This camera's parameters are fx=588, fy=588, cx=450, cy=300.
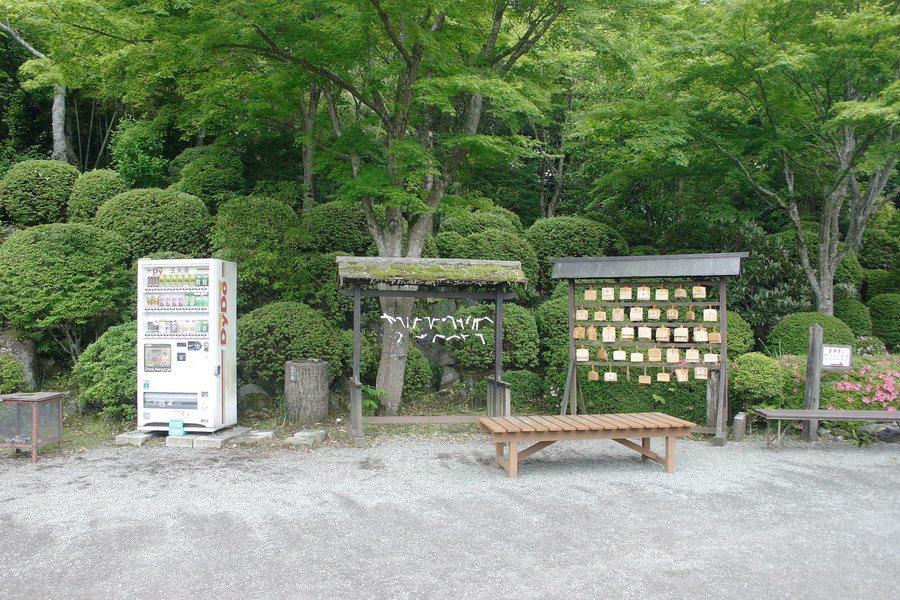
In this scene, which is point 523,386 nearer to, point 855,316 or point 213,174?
point 855,316

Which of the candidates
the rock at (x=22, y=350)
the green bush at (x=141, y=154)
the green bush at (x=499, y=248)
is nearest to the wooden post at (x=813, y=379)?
the green bush at (x=499, y=248)

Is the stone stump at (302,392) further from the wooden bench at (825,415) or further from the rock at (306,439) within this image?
the wooden bench at (825,415)

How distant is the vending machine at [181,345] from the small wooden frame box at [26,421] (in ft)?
3.51

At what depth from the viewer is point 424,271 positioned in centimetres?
797

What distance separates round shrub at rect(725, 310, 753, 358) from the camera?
361 inches

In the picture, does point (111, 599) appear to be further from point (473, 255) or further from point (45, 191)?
point (45, 191)

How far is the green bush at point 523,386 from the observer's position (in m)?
9.67

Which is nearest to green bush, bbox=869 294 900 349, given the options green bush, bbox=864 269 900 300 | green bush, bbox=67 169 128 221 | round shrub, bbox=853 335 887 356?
green bush, bbox=864 269 900 300

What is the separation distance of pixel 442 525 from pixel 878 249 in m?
13.5

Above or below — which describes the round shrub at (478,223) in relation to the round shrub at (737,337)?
above

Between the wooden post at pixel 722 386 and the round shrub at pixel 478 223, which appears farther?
the round shrub at pixel 478 223

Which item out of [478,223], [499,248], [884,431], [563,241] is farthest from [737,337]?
[478,223]

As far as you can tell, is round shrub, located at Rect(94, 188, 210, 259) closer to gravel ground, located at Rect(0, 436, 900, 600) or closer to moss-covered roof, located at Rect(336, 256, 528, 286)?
moss-covered roof, located at Rect(336, 256, 528, 286)

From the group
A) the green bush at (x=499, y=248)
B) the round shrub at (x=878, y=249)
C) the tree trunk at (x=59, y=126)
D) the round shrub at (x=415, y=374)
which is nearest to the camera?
the round shrub at (x=415, y=374)
